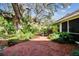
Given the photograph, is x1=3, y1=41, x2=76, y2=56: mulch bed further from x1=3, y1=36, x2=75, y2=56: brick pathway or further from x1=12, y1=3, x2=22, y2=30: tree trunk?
x1=12, y1=3, x2=22, y2=30: tree trunk

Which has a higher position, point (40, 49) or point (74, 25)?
point (74, 25)

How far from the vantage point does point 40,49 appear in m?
6.64

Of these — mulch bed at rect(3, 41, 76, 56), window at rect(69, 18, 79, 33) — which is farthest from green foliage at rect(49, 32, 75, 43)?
window at rect(69, 18, 79, 33)

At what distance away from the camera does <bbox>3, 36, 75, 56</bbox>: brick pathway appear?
21.7 feet

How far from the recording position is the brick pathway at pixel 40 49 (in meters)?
6.61

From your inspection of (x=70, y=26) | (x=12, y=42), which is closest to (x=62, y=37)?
(x=70, y=26)

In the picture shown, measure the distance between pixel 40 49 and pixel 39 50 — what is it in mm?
45

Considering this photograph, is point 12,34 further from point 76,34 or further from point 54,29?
point 76,34

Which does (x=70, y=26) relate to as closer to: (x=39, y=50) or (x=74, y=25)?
(x=74, y=25)

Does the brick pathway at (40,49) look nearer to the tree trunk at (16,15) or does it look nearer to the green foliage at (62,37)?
the green foliage at (62,37)

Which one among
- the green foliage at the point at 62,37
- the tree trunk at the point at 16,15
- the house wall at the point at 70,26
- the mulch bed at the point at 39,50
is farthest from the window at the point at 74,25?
the tree trunk at the point at 16,15

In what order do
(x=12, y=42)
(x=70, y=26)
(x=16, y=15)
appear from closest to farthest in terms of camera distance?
1. (x=12, y=42)
2. (x=16, y=15)
3. (x=70, y=26)

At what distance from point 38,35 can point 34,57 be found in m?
0.71

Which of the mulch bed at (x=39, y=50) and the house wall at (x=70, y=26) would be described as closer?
the mulch bed at (x=39, y=50)
